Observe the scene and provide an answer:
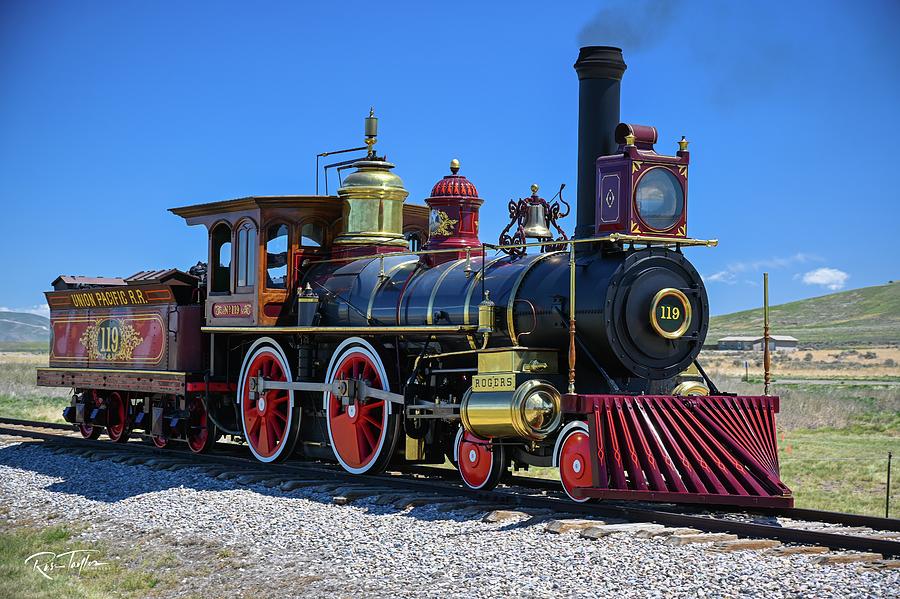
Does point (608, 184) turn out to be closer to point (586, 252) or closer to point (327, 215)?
point (586, 252)

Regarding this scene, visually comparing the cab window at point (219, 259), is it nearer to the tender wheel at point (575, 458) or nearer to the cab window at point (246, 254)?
the cab window at point (246, 254)

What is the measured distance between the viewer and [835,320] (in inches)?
4870

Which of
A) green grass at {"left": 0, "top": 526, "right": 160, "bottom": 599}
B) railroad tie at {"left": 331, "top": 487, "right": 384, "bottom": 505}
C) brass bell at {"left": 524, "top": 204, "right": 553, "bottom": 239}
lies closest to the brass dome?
brass bell at {"left": 524, "top": 204, "right": 553, "bottom": 239}

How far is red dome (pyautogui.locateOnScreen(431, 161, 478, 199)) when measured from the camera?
43.9 feet

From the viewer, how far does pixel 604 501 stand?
36.1ft

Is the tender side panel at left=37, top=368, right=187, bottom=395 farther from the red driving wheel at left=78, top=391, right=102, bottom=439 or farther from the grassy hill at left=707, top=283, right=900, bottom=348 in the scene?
the grassy hill at left=707, top=283, right=900, bottom=348

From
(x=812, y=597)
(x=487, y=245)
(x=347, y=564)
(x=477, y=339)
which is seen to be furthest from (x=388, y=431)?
(x=812, y=597)

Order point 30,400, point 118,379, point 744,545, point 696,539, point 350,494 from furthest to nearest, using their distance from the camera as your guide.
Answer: point 30,400 < point 118,379 < point 350,494 < point 696,539 < point 744,545

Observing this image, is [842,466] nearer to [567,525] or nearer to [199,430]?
[567,525]

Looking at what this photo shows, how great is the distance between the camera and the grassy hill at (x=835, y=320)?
93.7 meters

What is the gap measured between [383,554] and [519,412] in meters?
2.35

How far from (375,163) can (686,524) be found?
303 inches

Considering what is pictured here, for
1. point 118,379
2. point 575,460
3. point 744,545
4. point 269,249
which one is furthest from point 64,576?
point 118,379

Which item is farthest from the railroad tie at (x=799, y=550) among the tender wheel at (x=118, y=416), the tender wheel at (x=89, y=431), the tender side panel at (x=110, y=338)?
the tender wheel at (x=89, y=431)
